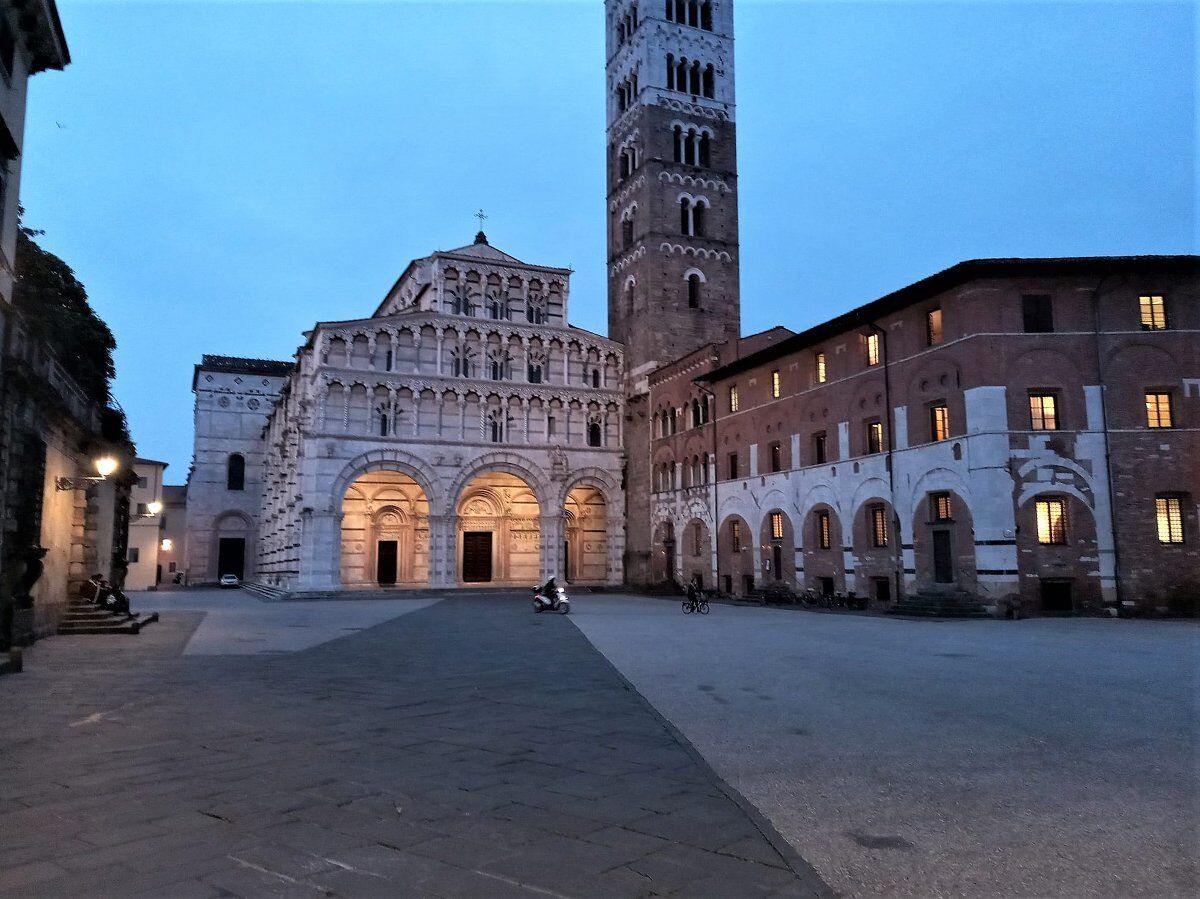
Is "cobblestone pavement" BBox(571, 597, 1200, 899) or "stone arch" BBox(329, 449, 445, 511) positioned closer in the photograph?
"cobblestone pavement" BBox(571, 597, 1200, 899)

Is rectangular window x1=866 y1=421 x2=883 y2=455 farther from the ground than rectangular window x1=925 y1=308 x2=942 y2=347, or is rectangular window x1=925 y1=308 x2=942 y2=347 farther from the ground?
rectangular window x1=925 y1=308 x2=942 y2=347

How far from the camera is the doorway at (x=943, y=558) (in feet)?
82.0

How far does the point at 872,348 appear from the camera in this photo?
2872cm

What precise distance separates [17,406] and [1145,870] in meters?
15.5

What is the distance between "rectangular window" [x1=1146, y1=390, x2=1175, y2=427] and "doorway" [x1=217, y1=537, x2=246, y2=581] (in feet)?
172

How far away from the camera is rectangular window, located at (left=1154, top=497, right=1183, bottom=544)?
2317cm

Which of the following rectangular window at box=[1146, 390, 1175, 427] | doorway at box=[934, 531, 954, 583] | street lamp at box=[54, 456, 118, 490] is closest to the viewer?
street lamp at box=[54, 456, 118, 490]

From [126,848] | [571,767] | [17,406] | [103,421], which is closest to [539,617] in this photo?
[103,421]

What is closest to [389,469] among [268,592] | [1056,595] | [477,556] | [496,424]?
[496,424]

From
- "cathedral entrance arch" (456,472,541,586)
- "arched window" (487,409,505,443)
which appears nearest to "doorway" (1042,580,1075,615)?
"arched window" (487,409,505,443)

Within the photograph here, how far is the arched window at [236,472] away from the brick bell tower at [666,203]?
28296 millimetres

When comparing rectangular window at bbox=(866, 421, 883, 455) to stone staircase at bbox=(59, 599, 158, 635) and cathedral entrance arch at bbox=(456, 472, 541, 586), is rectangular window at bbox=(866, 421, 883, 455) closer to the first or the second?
cathedral entrance arch at bbox=(456, 472, 541, 586)

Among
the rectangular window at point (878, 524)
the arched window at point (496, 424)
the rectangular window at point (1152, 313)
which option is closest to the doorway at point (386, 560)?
the arched window at point (496, 424)

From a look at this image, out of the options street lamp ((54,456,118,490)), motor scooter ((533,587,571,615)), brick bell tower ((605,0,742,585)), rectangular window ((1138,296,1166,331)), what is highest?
brick bell tower ((605,0,742,585))
